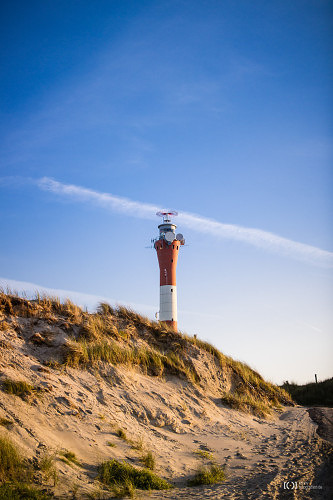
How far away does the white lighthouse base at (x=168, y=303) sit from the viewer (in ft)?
111

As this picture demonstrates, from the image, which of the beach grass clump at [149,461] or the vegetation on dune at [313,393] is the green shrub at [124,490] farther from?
the vegetation on dune at [313,393]

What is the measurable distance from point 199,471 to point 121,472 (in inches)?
66.5

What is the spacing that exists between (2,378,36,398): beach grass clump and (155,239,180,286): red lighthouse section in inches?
1088

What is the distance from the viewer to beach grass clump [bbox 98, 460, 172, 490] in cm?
601

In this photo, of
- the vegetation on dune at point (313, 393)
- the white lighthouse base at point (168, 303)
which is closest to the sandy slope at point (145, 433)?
the vegetation on dune at point (313, 393)

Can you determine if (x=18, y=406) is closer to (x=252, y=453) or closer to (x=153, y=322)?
(x=252, y=453)

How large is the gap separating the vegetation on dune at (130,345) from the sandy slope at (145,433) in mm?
516

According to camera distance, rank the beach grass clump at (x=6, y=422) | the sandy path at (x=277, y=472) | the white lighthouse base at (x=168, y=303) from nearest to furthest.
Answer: the sandy path at (x=277, y=472)
the beach grass clump at (x=6, y=422)
the white lighthouse base at (x=168, y=303)

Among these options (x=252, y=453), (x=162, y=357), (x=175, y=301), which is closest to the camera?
(x=252, y=453)

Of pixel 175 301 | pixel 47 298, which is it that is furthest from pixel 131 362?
pixel 175 301

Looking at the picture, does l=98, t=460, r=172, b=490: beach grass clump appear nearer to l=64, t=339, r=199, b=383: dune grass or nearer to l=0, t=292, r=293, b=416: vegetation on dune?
l=0, t=292, r=293, b=416: vegetation on dune

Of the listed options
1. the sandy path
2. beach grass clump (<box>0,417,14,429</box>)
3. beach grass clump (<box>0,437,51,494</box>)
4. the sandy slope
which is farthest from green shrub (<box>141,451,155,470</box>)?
beach grass clump (<box>0,417,14,429</box>)

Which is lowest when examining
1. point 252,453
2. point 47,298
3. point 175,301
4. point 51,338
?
point 252,453

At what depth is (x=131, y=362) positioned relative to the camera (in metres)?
11.4
